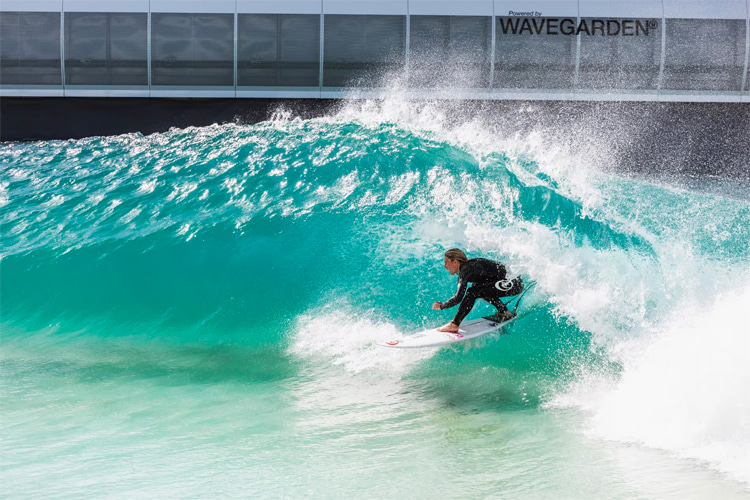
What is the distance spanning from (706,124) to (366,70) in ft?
21.1

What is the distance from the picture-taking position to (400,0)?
1324 centimetres

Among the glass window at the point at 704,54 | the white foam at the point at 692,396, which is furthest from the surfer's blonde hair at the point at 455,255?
the glass window at the point at 704,54

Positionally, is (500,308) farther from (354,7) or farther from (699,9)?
(699,9)

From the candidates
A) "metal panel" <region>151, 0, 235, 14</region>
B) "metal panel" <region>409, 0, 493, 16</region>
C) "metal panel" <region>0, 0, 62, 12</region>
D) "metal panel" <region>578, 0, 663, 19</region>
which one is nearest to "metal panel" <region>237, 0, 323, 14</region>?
"metal panel" <region>151, 0, 235, 14</region>

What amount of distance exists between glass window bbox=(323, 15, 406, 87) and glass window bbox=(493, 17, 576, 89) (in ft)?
5.91

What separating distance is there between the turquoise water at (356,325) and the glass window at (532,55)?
3493 millimetres

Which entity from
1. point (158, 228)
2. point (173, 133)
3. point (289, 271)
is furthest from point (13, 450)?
point (173, 133)

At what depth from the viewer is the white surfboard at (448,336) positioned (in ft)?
18.4

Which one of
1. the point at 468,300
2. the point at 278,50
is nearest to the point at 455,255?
the point at 468,300

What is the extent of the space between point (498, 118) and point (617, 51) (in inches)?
95.6

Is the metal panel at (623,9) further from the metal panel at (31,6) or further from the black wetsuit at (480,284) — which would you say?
the metal panel at (31,6)

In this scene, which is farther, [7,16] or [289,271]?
[7,16]

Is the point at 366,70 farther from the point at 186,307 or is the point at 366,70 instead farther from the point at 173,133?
the point at 186,307

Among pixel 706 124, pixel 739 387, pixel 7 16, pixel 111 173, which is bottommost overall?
pixel 739 387
